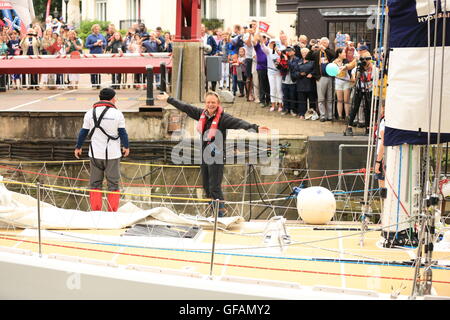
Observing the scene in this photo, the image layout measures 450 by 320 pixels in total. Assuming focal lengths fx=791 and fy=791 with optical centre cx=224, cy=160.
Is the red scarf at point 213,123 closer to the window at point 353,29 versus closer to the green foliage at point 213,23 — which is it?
the window at point 353,29

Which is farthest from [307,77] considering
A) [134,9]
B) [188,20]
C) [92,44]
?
[134,9]

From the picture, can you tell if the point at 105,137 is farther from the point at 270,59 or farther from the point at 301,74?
the point at 270,59

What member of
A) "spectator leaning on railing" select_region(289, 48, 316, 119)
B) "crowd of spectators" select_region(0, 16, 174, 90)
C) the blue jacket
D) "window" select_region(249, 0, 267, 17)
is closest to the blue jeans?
"spectator leaning on railing" select_region(289, 48, 316, 119)

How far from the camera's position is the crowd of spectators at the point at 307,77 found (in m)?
13.0

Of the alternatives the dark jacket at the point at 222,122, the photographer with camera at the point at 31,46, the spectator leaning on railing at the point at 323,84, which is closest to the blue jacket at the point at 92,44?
the photographer with camera at the point at 31,46

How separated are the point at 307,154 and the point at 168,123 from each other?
8.12 ft

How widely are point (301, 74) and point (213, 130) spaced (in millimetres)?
5253

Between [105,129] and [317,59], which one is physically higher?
[317,59]

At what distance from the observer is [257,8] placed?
138ft

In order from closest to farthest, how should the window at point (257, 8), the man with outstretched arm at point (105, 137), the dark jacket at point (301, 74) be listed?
the man with outstretched arm at point (105, 137) < the dark jacket at point (301, 74) < the window at point (257, 8)

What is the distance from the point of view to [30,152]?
13422 mm

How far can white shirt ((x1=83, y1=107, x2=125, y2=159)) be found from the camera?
29.3 feet

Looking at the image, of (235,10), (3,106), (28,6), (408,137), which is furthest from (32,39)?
(235,10)

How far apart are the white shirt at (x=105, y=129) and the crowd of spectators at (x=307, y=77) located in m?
4.76
